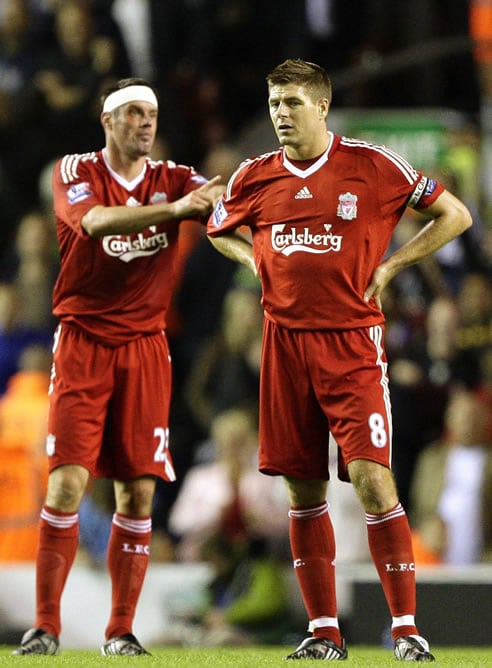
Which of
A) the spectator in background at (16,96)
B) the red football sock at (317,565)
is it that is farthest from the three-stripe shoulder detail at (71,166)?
the spectator in background at (16,96)

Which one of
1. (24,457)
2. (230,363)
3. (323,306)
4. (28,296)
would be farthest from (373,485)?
(28,296)

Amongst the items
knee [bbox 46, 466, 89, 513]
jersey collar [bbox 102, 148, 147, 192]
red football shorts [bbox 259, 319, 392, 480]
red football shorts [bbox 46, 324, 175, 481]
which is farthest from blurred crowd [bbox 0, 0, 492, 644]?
jersey collar [bbox 102, 148, 147, 192]

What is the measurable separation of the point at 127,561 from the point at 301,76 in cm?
247

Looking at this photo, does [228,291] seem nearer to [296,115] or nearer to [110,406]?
[110,406]

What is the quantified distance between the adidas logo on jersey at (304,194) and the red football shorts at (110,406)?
1.19m

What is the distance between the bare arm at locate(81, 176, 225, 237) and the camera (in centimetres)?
782

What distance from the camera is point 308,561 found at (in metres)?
7.66

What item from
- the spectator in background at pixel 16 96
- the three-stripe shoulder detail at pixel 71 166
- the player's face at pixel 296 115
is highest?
the spectator in background at pixel 16 96

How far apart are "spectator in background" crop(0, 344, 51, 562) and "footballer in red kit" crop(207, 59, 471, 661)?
4.99 meters

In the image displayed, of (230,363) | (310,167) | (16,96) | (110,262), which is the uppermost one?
(16,96)

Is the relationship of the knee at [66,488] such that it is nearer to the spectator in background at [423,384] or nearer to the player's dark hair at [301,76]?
the player's dark hair at [301,76]

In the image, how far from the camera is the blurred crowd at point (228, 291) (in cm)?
1140

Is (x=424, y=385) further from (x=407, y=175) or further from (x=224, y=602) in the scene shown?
(x=407, y=175)

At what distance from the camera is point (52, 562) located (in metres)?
7.95
